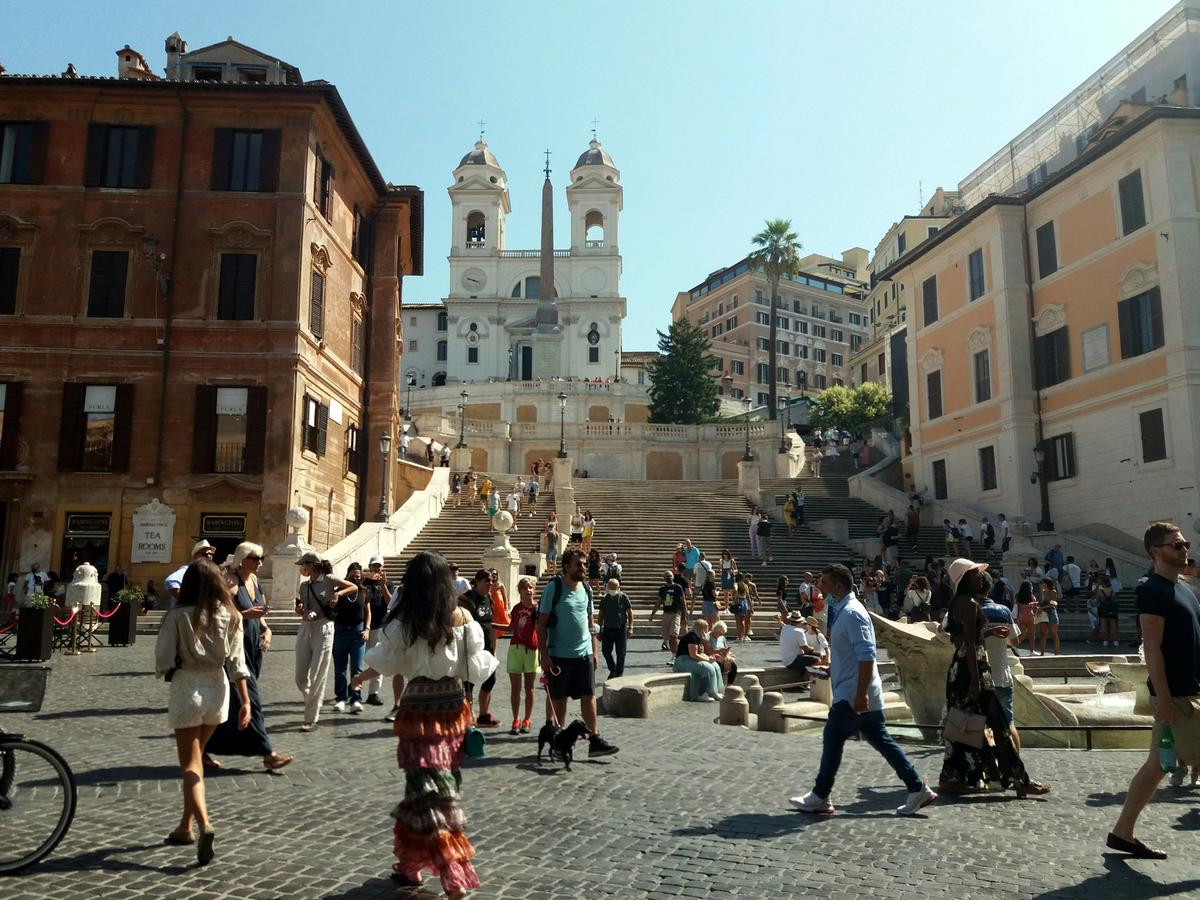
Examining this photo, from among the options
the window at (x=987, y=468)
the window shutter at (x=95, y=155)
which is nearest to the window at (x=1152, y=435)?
the window at (x=987, y=468)

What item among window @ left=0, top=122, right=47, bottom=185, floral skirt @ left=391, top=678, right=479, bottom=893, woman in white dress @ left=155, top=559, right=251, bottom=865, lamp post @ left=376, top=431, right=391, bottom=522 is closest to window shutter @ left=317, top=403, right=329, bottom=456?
lamp post @ left=376, top=431, right=391, bottom=522

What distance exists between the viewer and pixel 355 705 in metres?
10.6

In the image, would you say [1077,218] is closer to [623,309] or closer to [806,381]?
[623,309]

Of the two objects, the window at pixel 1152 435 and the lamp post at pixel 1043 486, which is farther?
the lamp post at pixel 1043 486

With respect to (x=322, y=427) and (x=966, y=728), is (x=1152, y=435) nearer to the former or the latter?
(x=322, y=427)

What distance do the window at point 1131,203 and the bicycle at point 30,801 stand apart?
29096 millimetres

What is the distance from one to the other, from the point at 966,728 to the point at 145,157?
83.4 feet

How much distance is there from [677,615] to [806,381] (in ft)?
268

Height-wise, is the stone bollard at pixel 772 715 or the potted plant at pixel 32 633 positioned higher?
the potted plant at pixel 32 633

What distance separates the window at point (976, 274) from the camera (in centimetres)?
3294

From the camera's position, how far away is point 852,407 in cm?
6100

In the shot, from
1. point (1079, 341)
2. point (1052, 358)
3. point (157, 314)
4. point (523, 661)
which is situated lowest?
point (523, 661)

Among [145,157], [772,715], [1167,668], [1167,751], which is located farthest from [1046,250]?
[1167,751]

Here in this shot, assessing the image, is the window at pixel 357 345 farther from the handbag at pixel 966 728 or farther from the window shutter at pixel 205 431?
the handbag at pixel 966 728
